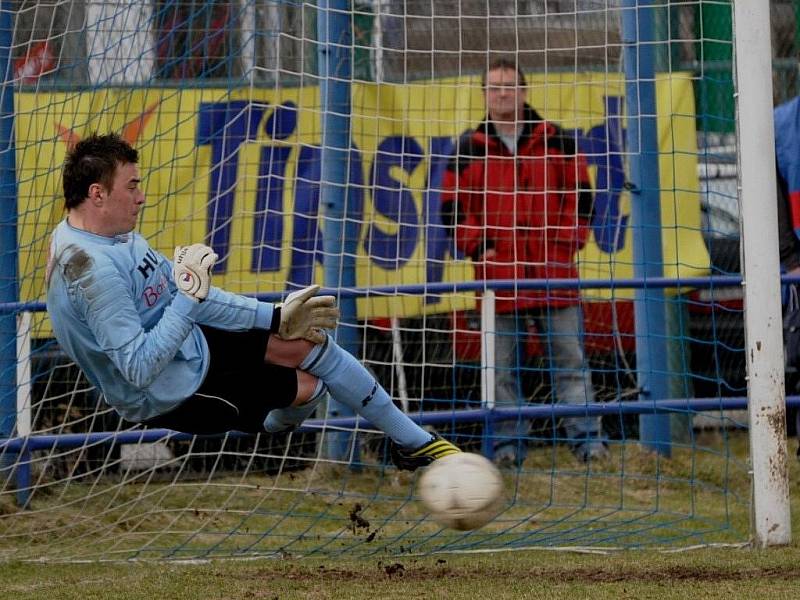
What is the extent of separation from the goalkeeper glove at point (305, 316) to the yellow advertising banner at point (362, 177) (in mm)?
2267

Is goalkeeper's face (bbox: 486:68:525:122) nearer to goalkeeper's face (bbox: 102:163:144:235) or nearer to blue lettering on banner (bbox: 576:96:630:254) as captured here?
blue lettering on banner (bbox: 576:96:630:254)

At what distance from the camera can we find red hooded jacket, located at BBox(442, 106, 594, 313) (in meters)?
7.45

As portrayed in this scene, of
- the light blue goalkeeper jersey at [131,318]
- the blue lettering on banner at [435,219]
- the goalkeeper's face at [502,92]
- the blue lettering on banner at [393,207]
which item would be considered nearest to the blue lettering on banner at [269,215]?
the blue lettering on banner at [393,207]

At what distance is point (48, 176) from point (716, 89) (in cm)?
A: 454

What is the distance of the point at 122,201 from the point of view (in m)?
5.07

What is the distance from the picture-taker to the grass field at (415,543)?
520 cm

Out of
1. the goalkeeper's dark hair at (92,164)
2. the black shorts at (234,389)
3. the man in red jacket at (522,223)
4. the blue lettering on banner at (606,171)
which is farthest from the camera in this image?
the blue lettering on banner at (606,171)

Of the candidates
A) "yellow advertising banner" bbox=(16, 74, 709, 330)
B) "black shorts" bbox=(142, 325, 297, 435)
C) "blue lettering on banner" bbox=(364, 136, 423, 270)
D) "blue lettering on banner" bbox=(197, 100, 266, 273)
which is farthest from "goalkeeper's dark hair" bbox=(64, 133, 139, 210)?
"blue lettering on banner" bbox=(364, 136, 423, 270)

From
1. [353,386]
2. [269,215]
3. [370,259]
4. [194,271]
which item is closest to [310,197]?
[269,215]

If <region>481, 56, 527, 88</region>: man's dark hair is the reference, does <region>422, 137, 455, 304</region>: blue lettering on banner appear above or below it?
below

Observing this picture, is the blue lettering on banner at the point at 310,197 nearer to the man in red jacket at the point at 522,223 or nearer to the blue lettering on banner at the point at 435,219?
the blue lettering on banner at the point at 435,219

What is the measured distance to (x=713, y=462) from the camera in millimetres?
8180

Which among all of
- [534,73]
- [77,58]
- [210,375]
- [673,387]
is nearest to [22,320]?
[77,58]

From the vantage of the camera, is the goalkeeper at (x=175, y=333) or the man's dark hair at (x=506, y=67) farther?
the man's dark hair at (x=506, y=67)
